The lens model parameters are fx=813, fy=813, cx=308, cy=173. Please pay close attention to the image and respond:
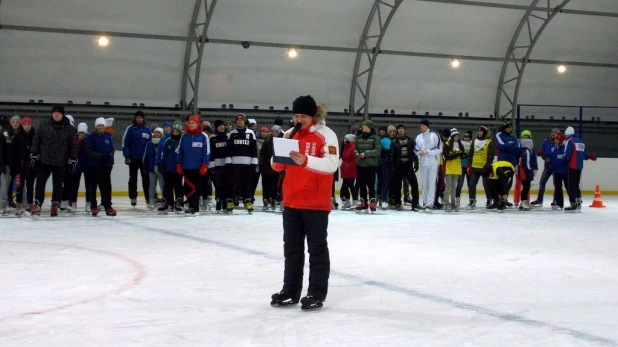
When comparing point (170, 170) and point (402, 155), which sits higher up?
point (402, 155)

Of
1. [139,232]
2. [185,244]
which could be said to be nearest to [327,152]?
[185,244]

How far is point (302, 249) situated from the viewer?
5.45 m

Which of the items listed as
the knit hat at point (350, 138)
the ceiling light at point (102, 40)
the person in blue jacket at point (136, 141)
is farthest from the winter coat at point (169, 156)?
the ceiling light at point (102, 40)

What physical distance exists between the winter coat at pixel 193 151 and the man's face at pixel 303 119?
750 cm

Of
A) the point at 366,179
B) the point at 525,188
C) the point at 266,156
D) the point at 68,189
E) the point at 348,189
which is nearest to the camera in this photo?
the point at 68,189

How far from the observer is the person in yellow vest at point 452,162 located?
49.3 ft

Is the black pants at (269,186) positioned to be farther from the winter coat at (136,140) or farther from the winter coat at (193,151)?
the winter coat at (136,140)

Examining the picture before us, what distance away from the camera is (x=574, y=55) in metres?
25.1

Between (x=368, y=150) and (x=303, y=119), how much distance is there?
8608 mm

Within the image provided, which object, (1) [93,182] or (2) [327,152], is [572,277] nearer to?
(2) [327,152]

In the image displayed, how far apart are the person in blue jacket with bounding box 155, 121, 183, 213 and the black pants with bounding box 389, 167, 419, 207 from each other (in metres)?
3.94

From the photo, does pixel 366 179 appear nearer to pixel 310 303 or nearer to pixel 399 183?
pixel 399 183

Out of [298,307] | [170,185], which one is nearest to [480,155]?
[170,185]

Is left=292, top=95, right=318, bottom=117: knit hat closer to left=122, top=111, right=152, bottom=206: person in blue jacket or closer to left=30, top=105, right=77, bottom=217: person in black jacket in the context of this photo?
left=30, top=105, right=77, bottom=217: person in black jacket
